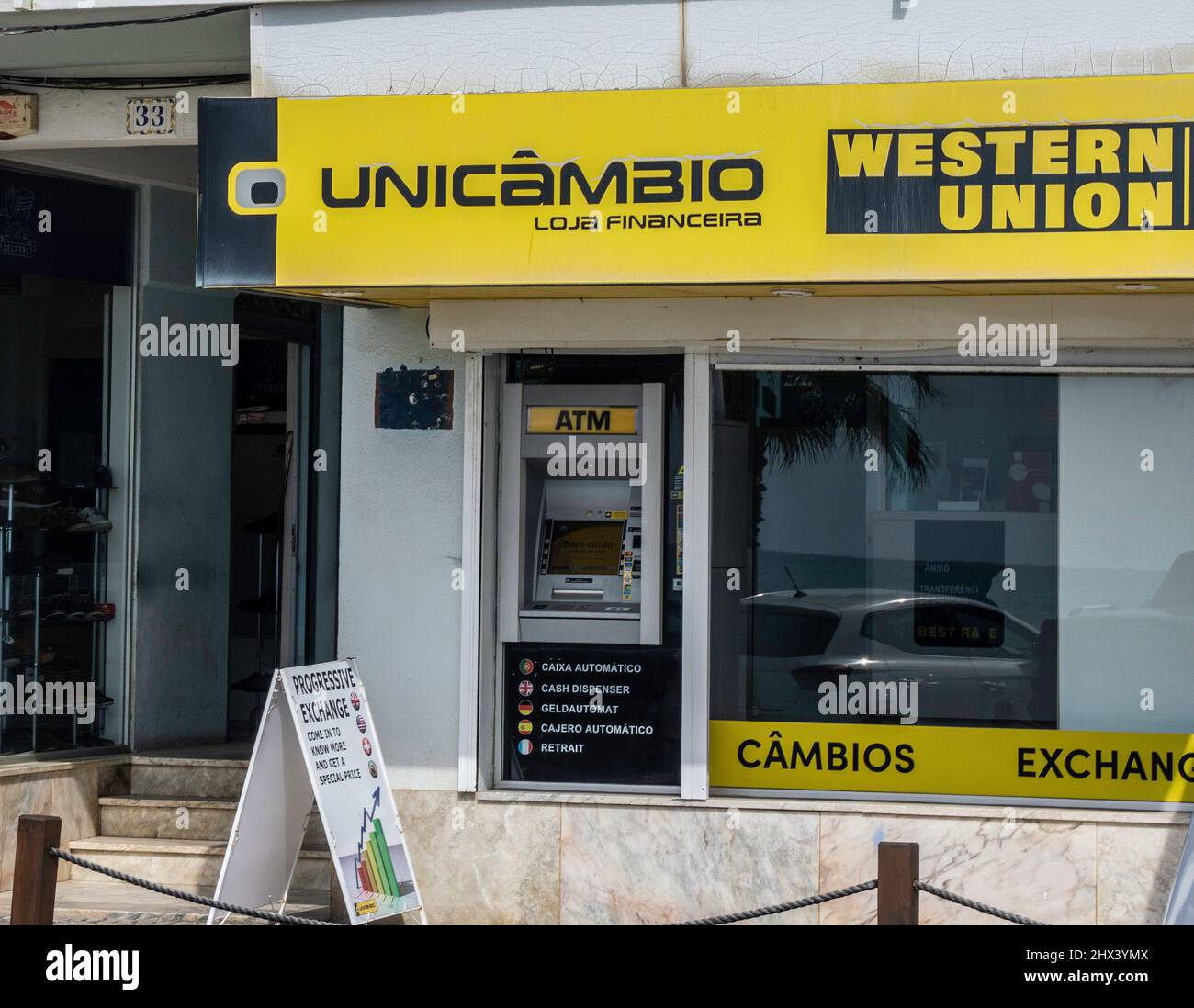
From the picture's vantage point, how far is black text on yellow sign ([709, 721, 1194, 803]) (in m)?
6.45

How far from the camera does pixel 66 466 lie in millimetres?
7945

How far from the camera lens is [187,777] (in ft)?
26.0

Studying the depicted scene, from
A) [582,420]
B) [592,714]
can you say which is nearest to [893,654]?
[592,714]

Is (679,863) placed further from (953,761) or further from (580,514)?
(580,514)

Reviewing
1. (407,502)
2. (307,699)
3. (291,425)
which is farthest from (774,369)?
(291,425)

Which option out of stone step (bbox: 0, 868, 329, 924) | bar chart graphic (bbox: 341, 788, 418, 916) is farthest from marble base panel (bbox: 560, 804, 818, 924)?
stone step (bbox: 0, 868, 329, 924)

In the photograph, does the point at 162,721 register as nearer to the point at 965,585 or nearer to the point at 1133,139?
the point at 965,585

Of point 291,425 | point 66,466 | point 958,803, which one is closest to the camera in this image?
point 958,803

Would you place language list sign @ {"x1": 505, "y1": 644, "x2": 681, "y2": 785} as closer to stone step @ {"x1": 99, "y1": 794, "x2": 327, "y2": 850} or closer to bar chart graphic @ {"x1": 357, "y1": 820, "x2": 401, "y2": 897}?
bar chart graphic @ {"x1": 357, "y1": 820, "x2": 401, "y2": 897}

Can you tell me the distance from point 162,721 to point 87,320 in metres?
2.15

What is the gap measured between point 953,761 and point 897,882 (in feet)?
6.30

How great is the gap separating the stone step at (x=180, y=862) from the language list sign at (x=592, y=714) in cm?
117

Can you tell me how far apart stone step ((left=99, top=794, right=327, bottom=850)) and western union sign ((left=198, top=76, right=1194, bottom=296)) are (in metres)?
2.95

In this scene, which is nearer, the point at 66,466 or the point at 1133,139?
the point at 1133,139
